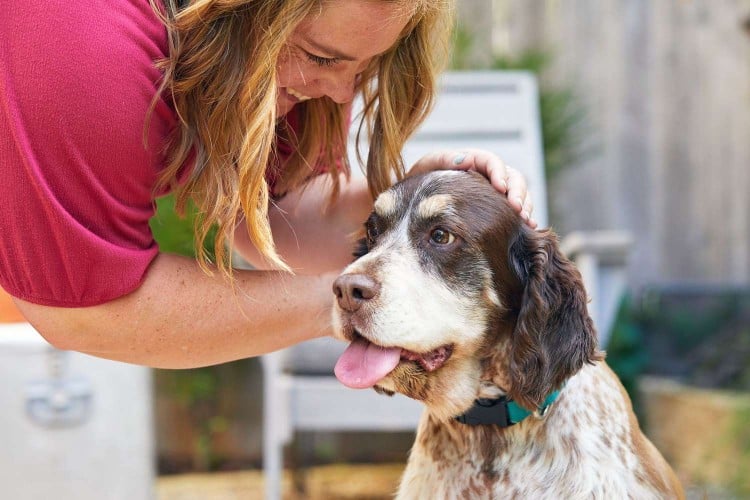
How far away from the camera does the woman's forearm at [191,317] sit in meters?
2.10

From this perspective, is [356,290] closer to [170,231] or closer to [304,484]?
[170,231]

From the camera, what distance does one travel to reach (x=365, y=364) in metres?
2.13

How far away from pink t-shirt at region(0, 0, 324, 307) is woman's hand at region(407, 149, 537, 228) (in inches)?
29.9

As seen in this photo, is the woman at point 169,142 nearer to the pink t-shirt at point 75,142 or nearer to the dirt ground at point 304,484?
the pink t-shirt at point 75,142

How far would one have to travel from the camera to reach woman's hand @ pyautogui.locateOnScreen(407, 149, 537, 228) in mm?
2369

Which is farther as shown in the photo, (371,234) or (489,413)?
(371,234)

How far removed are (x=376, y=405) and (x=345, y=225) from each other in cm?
158

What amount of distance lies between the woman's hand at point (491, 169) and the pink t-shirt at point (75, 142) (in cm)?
76

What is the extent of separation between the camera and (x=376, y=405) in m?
4.16

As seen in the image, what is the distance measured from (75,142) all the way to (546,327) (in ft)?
3.68

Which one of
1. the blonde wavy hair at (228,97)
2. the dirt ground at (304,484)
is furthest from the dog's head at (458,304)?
the dirt ground at (304,484)

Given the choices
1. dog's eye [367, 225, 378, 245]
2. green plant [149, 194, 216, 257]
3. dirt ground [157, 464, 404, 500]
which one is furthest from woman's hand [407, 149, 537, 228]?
dirt ground [157, 464, 404, 500]

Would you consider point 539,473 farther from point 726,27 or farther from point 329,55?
point 726,27

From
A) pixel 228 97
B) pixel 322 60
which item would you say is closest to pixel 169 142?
pixel 228 97
